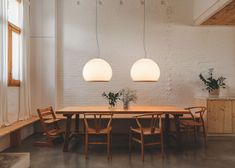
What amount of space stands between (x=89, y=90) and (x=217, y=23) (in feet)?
11.6

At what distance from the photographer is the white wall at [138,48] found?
641 cm

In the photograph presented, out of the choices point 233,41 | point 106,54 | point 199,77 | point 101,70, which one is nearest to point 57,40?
point 106,54

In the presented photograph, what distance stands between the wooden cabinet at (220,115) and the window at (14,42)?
430 cm

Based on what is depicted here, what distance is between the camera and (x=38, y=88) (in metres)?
6.17

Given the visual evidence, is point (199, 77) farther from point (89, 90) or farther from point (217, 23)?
point (89, 90)

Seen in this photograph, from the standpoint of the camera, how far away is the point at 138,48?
643cm

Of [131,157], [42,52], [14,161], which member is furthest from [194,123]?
[42,52]

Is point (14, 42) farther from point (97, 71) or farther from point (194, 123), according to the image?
point (194, 123)

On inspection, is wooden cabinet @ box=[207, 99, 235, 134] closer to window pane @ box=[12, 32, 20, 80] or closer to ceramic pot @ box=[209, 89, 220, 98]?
ceramic pot @ box=[209, 89, 220, 98]

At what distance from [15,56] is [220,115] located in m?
4.72

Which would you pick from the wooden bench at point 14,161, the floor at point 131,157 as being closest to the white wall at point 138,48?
the floor at point 131,157

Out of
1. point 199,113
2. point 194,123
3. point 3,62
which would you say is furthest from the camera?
point 199,113

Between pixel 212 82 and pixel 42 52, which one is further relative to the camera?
pixel 42 52

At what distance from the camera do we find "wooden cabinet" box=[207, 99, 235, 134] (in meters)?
5.74
